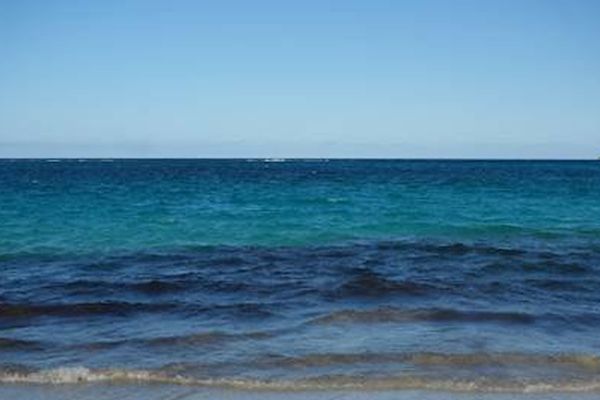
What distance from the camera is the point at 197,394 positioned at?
7.07 m

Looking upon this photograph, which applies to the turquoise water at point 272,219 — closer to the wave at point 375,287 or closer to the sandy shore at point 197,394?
the wave at point 375,287

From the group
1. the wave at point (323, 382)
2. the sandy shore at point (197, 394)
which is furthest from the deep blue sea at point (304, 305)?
the sandy shore at point (197, 394)

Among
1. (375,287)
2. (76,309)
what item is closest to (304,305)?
(375,287)

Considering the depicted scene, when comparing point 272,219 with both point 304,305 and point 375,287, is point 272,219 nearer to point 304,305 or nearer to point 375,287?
point 375,287

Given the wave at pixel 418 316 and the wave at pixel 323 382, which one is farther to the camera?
the wave at pixel 418 316

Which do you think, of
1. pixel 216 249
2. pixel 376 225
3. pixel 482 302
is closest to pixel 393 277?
pixel 482 302

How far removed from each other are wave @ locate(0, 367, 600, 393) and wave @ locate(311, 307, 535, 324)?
2.61 meters

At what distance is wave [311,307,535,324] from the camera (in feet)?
33.3

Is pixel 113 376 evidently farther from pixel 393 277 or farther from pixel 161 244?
pixel 161 244

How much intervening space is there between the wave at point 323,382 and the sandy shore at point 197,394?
14 centimetres

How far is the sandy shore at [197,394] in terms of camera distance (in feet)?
22.7

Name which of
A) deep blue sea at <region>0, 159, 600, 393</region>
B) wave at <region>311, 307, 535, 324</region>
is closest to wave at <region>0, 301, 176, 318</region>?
deep blue sea at <region>0, 159, 600, 393</region>

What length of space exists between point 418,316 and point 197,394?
13.7 feet

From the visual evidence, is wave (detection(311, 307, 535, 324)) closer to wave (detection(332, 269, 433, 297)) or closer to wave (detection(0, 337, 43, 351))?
wave (detection(332, 269, 433, 297))
